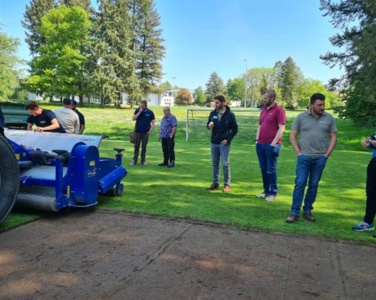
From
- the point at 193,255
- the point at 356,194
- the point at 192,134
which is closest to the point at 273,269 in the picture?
the point at 193,255

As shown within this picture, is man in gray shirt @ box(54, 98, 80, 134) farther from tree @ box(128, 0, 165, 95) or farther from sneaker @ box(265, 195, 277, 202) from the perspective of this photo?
tree @ box(128, 0, 165, 95)

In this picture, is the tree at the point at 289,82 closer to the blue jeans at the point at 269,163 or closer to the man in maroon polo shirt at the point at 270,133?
the blue jeans at the point at 269,163

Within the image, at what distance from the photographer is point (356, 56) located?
69.4 feet

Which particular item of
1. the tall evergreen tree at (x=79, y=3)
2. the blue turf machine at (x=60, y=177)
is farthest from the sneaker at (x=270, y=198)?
the tall evergreen tree at (x=79, y=3)

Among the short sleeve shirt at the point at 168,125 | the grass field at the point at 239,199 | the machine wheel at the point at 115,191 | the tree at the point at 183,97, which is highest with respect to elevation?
the tree at the point at 183,97

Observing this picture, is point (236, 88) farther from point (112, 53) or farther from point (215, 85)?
point (112, 53)

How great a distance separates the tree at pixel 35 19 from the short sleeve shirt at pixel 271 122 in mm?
57667

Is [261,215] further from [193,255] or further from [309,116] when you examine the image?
[193,255]

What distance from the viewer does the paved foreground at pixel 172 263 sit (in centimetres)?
281

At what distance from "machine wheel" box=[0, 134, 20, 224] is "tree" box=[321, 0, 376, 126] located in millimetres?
16881

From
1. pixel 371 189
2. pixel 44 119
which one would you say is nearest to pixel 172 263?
pixel 371 189

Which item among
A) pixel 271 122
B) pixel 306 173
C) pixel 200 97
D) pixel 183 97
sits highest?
pixel 200 97

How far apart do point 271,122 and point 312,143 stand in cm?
116

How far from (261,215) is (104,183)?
2314mm
